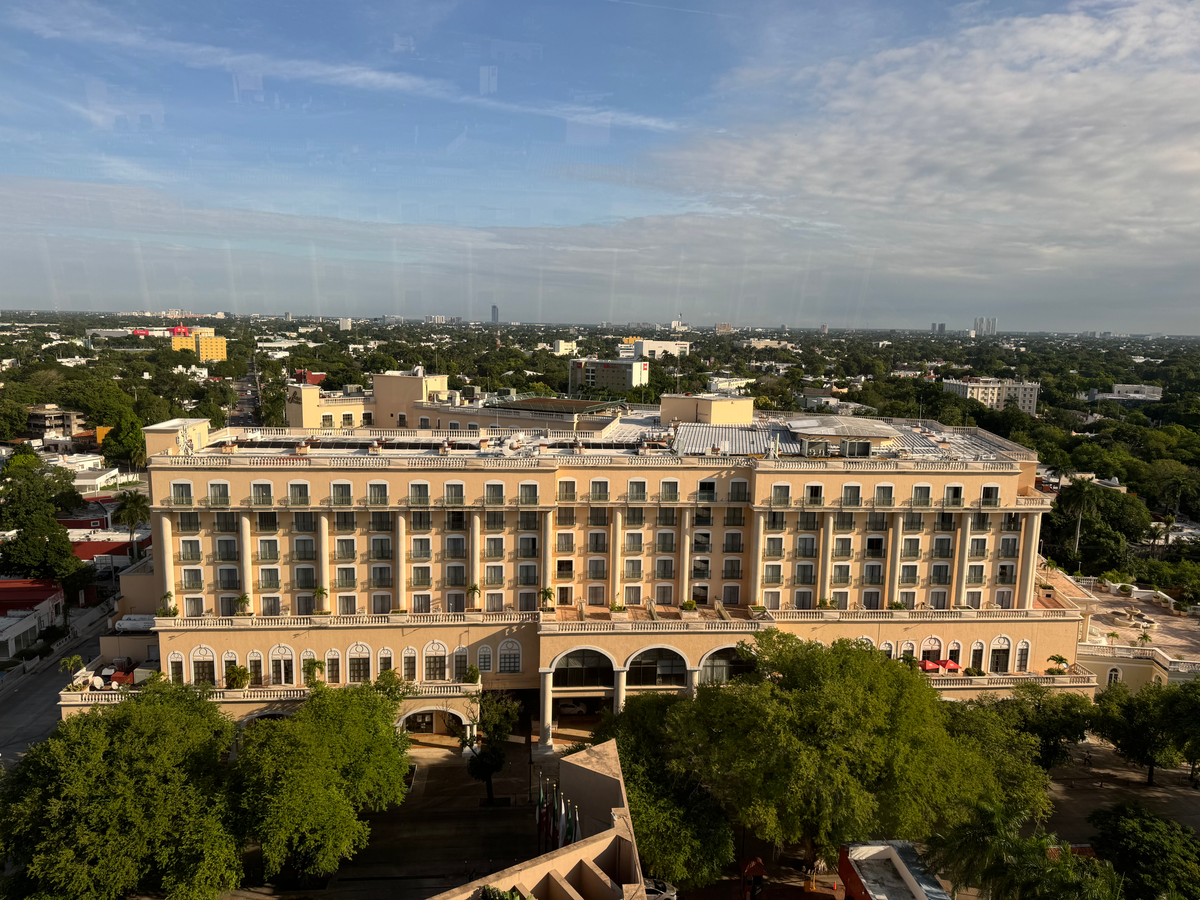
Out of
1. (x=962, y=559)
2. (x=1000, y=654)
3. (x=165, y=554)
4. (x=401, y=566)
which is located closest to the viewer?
(x=165, y=554)

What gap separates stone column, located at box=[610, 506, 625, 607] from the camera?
140ft

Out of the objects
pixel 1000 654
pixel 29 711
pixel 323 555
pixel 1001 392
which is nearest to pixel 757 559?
pixel 1000 654

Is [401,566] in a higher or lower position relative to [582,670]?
higher

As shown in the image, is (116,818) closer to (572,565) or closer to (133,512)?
(572,565)

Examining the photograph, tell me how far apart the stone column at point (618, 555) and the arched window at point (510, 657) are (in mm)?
6642

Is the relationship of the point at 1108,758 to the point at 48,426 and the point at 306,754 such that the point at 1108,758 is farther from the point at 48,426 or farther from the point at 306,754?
the point at 48,426

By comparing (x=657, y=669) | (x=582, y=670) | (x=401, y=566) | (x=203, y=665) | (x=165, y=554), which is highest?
(x=165, y=554)

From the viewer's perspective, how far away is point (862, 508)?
42.5m

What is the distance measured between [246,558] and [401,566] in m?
8.11

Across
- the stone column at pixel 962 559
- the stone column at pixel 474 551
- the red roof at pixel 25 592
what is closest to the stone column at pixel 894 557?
the stone column at pixel 962 559

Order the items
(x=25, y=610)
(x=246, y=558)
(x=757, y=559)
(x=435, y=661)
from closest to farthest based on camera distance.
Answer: (x=435, y=661), (x=246, y=558), (x=757, y=559), (x=25, y=610)

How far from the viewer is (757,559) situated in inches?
1689

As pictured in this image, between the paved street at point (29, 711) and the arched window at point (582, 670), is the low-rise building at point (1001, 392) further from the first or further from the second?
the paved street at point (29, 711)

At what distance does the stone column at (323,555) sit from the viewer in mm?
40469
